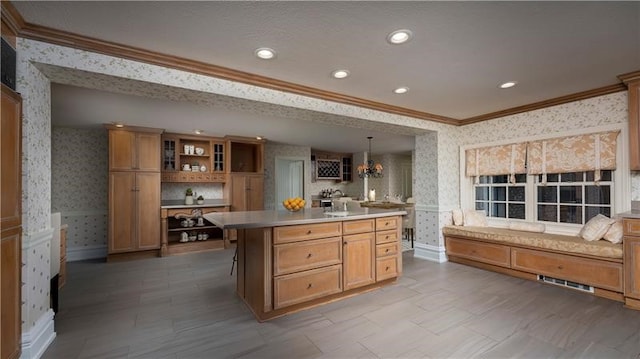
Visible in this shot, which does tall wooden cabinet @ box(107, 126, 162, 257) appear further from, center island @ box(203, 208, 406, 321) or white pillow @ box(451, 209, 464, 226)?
white pillow @ box(451, 209, 464, 226)

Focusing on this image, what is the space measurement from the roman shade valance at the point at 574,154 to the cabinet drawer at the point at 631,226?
763 mm

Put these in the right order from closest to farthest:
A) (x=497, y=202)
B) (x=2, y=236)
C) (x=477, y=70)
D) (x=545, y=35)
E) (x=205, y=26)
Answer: (x=2, y=236) < (x=205, y=26) < (x=545, y=35) < (x=477, y=70) < (x=497, y=202)

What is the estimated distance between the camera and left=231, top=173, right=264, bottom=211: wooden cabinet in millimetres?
5863

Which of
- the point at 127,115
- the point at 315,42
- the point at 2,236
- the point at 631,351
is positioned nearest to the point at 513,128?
the point at 631,351

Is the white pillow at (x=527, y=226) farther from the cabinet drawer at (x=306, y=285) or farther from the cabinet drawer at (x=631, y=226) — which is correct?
the cabinet drawer at (x=306, y=285)

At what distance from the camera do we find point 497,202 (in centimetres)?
446

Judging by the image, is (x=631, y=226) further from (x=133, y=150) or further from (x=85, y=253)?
(x=85, y=253)

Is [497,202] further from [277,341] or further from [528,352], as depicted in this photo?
[277,341]

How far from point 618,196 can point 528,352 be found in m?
2.50

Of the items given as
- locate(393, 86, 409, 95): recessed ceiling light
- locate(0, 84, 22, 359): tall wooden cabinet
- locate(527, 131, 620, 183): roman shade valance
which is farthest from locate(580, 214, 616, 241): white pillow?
locate(0, 84, 22, 359): tall wooden cabinet

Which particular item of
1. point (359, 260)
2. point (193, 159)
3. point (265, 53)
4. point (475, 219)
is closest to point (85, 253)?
point (193, 159)

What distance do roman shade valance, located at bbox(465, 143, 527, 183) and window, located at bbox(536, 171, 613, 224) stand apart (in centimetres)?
34

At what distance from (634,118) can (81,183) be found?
26.0 feet

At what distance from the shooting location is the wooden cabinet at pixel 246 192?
5863mm
